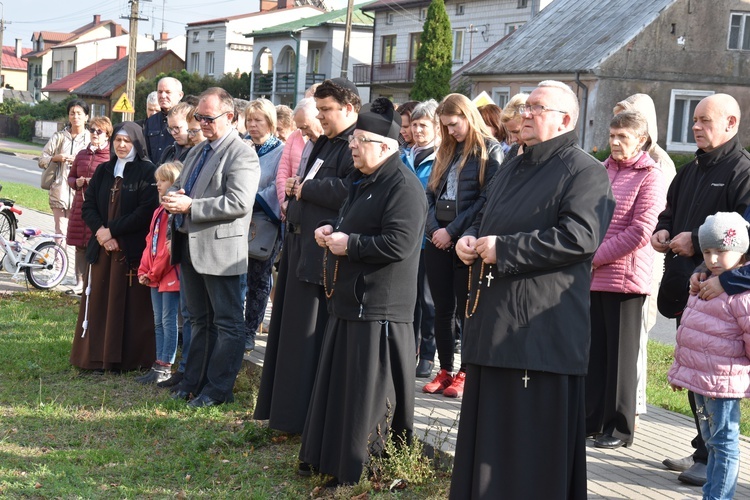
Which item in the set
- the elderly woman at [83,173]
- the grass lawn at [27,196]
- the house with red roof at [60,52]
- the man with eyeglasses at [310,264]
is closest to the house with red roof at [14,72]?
the house with red roof at [60,52]

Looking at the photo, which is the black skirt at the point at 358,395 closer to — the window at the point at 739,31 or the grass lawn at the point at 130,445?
the grass lawn at the point at 130,445

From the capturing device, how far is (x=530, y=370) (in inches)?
186

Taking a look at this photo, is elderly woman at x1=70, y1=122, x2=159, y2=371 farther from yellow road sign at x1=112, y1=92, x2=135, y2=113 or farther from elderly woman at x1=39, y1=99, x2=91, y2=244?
yellow road sign at x1=112, y1=92, x2=135, y2=113

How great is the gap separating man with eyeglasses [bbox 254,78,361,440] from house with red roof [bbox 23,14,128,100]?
301ft

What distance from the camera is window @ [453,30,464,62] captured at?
4538 centimetres

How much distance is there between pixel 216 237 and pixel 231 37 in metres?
62.5

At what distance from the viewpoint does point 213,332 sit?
309 inches

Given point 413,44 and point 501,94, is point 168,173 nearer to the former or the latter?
point 501,94

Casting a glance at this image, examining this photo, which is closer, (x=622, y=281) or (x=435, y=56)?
(x=622, y=281)

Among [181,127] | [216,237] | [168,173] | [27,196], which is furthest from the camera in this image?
[27,196]

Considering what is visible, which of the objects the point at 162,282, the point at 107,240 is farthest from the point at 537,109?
the point at 107,240

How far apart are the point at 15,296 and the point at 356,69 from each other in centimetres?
4155

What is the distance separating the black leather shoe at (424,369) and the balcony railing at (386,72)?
129ft

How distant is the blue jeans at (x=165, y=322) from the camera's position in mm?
8445
